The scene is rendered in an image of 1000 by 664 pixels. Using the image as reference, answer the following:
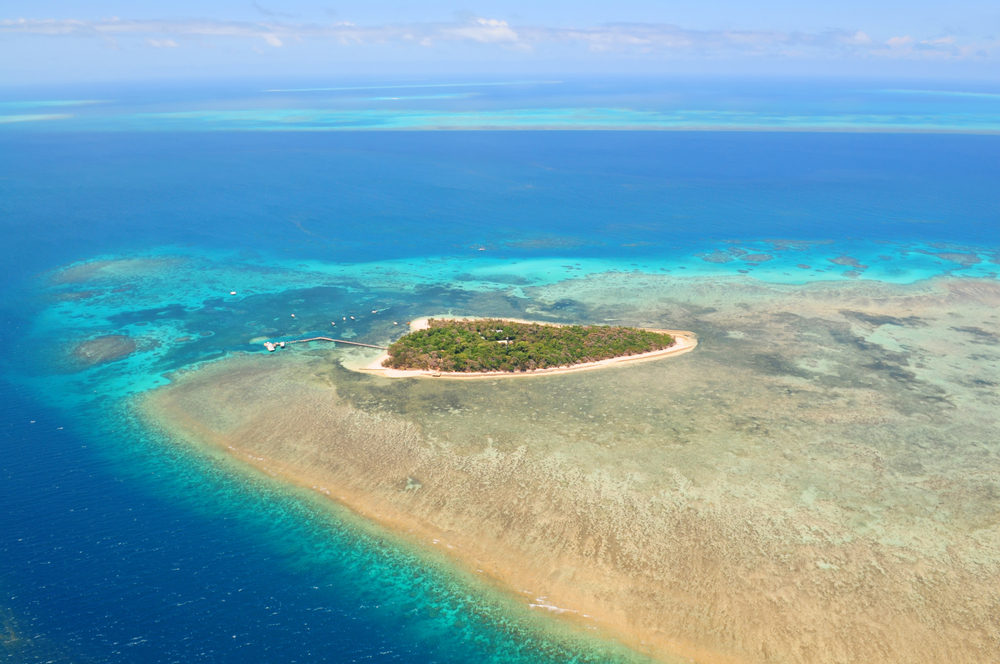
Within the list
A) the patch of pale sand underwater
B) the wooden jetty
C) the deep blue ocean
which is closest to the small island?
the patch of pale sand underwater

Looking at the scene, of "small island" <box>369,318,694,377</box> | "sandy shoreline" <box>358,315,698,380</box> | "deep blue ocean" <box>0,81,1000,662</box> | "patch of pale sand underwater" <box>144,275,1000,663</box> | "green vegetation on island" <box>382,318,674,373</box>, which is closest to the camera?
"deep blue ocean" <box>0,81,1000,662</box>

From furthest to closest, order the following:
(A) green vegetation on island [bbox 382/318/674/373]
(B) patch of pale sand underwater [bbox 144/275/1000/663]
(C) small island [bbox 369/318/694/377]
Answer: (A) green vegetation on island [bbox 382/318/674/373] < (C) small island [bbox 369/318/694/377] < (B) patch of pale sand underwater [bbox 144/275/1000/663]

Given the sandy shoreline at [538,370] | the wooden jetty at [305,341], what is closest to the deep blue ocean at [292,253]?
the wooden jetty at [305,341]

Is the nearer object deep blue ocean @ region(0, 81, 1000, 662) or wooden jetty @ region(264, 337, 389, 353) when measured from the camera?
deep blue ocean @ region(0, 81, 1000, 662)

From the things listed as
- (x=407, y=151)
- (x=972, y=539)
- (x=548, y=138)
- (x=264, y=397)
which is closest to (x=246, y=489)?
(x=264, y=397)

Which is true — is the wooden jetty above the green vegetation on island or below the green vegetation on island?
below

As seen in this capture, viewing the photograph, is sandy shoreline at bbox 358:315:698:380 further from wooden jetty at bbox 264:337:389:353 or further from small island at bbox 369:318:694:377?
wooden jetty at bbox 264:337:389:353

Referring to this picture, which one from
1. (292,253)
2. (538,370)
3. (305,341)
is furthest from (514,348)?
(292,253)
